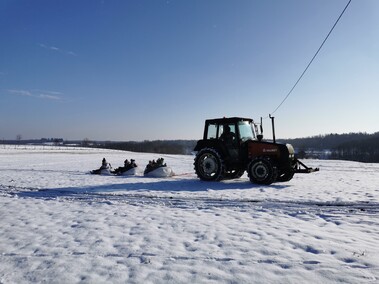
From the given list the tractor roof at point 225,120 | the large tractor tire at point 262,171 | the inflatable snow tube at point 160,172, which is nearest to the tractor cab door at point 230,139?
the tractor roof at point 225,120

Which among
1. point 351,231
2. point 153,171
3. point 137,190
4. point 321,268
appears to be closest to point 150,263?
point 321,268

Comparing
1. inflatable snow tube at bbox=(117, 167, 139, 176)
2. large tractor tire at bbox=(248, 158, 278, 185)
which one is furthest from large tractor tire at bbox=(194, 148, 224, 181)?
inflatable snow tube at bbox=(117, 167, 139, 176)

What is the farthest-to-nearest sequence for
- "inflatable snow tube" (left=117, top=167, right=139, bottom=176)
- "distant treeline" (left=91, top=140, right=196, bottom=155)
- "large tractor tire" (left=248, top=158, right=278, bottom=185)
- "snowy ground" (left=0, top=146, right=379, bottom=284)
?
"distant treeline" (left=91, top=140, right=196, bottom=155)
"inflatable snow tube" (left=117, top=167, right=139, bottom=176)
"large tractor tire" (left=248, top=158, right=278, bottom=185)
"snowy ground" (left=0, top=146, right=379, bottom=284)

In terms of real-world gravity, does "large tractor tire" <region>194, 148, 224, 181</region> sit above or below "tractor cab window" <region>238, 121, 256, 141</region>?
below

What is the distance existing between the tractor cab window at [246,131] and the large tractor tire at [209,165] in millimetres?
1214

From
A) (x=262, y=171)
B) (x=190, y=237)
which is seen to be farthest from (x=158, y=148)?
(x=190, y=237)

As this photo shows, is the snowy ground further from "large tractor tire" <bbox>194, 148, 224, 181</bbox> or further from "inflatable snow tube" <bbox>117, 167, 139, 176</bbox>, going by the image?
"inflatable snow tube" <bbox>117, 167, 139, 176</bbox>

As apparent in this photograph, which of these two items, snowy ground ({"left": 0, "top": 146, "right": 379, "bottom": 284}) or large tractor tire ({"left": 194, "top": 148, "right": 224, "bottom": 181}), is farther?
large tractor tire ({"left": 194, "top": 148, "right": 224, "bottom": 181})

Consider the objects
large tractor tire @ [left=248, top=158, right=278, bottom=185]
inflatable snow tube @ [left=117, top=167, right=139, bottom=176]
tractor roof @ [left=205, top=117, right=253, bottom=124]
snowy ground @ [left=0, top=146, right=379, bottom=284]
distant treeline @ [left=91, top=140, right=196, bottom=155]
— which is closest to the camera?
snowy ground @ [left=0, top=146, right=379, bottom=284]

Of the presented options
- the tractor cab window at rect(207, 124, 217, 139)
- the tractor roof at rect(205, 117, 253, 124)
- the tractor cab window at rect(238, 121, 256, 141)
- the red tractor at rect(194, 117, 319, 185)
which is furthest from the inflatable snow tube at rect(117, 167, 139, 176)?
the tractor cab window at rect(238, 121, 256, 141)

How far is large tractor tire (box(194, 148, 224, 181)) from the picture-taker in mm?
12853

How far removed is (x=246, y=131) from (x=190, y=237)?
8.11 metres

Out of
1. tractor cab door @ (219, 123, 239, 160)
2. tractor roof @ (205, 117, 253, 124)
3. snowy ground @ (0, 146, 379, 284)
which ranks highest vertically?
tractor roof @ (205, 117, 253, 124)

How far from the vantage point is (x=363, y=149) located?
108 metres
